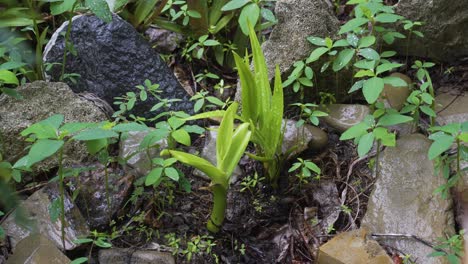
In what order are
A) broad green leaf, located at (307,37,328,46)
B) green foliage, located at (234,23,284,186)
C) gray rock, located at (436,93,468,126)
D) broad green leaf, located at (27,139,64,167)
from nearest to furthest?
broad green leaf, located at (27,139,64,167), green foliage, located at (234,23,284,186), broad green leaf, located at (307,37,328,46), gray rock, located at (436,93,468,126)

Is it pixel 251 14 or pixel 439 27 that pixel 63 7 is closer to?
pixel 251 14

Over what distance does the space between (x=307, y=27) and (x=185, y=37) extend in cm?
89

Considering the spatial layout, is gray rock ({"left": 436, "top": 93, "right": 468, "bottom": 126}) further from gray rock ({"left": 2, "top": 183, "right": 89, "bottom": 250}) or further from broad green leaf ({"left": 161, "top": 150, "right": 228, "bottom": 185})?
gray rock ({"left": 2, "top": 183, "right": 89, "bottom": 250})

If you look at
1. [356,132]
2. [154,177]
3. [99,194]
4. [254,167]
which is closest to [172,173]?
[154,177]

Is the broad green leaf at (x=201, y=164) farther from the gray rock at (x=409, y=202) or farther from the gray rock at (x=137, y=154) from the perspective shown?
the gray rock at (x=409, y=202)

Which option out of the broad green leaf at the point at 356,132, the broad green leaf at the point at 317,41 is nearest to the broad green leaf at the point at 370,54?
the broad green leaf at the point at 317,41

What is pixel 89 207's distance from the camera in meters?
2.33

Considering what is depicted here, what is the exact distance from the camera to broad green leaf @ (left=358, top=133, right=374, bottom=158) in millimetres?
1967

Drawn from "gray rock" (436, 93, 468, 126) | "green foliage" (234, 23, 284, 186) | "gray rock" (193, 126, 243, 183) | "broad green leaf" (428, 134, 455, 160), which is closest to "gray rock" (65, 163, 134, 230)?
"gray rock" (193, 126, 243, 183)

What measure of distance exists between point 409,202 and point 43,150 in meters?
1.53

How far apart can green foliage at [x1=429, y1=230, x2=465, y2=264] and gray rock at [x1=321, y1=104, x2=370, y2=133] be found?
77 cm

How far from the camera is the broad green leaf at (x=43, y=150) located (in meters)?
1.55

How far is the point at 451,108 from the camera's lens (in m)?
2.73

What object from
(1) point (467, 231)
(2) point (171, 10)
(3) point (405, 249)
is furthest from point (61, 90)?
(1) point (467, 231)
